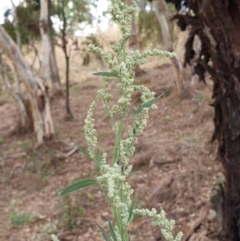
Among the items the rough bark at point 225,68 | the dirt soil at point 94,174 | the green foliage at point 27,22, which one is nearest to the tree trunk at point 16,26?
the green foliage at point 27,22

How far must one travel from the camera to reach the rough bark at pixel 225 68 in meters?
3.81

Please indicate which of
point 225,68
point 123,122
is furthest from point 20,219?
point 123,122

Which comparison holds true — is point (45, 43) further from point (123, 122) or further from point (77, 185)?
point (123, 122)

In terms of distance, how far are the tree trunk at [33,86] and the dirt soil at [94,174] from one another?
35 centimetres

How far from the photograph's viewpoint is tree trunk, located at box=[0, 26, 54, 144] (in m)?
9.66

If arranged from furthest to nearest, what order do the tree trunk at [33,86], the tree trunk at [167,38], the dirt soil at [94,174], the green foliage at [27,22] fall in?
the tree trunk at [167,38] < the green foliage at [27,22] < the tree trunk at [33,86] < the dirt soil at [94,174]

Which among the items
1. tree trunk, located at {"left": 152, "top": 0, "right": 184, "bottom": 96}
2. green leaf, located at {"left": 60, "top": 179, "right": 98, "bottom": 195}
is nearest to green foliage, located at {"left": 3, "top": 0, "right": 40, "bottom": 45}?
tree trunk, located at {"left": 152, "top": 0, "right": 184, "bottom": 96}

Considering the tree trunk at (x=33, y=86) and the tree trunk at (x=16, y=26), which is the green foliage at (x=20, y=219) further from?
the tree trunk at (x=16, y=26)

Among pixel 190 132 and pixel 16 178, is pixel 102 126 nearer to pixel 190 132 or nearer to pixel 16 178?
pixel 190 132

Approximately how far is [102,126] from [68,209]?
561 cm

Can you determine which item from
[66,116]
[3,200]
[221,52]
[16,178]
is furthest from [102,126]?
[221,52]

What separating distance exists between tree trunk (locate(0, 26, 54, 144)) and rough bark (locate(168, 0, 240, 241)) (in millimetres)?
5838

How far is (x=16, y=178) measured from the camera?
29.8 ft

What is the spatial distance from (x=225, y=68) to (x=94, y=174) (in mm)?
5066
